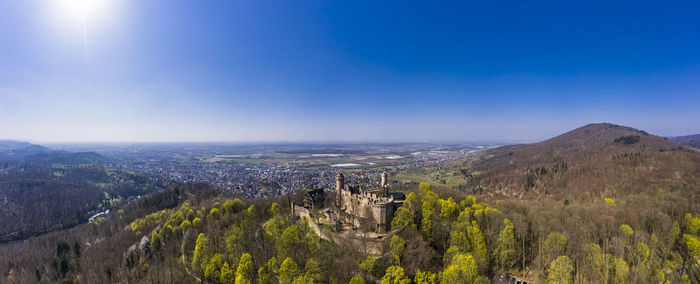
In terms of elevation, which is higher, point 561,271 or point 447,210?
point 447,210

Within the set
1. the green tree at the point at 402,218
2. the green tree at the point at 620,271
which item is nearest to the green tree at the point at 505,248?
the green tree at the point at 620,271

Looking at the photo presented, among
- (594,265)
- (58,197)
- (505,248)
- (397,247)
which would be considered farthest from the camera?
(58,197)

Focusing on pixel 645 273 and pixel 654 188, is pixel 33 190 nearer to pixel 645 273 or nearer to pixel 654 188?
pixel 645 273

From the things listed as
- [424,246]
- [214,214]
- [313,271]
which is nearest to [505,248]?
[424,246]

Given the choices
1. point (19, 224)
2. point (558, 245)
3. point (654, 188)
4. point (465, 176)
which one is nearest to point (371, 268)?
point (558, 245)

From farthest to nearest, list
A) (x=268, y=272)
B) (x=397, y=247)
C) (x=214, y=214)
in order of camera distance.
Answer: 1. (x=214, y=214)
2. (x=268, y=272)
3. (x=397, y=247)

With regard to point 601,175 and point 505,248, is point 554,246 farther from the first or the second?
point 601,175

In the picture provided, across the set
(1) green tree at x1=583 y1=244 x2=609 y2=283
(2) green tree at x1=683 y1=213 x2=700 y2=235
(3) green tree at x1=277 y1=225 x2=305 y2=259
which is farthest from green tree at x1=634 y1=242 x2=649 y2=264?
(3) green tree at x1=277 y1=225 x2=305 y2=259

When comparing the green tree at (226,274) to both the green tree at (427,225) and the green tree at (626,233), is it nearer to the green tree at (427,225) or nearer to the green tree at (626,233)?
the green tree at (427,225)
